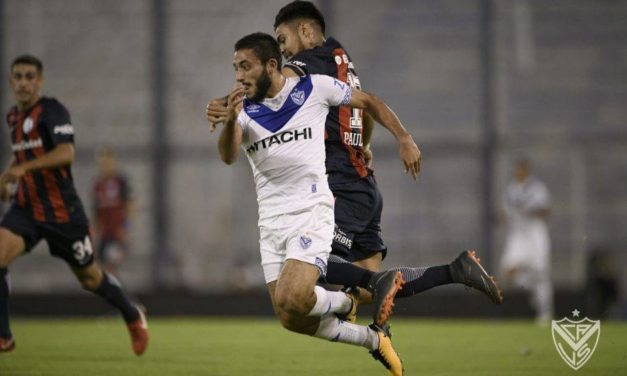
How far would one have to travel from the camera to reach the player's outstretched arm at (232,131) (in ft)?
21.2

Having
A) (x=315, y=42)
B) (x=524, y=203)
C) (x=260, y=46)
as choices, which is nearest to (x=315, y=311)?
(x=260, y=46)

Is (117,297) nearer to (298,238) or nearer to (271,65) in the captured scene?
(298,238)

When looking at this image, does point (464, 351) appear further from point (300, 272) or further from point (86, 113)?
point (86, 113)

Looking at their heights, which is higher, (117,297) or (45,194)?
(45,194)

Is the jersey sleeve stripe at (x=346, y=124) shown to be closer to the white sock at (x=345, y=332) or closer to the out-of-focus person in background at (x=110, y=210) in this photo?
the white sock at (x=345, y=332)

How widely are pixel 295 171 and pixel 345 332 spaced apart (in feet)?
3.27

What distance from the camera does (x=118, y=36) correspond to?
1789 centimetres

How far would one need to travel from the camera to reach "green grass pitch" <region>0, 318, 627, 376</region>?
8023 mm

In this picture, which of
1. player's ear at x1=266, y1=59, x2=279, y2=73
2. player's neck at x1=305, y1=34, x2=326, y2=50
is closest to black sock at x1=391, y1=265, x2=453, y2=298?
player's ear at x1=266, y1=59, x2=279, y2=73

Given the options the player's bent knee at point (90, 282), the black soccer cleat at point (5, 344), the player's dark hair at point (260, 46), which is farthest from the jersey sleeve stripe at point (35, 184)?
the player's dark hair at point (260, 46)

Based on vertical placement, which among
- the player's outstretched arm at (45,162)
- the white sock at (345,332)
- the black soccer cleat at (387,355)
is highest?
the player's outstretched arm at (45,162)

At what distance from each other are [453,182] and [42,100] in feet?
29.7

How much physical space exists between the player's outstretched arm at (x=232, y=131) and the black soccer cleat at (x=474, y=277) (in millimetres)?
1495

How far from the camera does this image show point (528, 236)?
16031 mm
